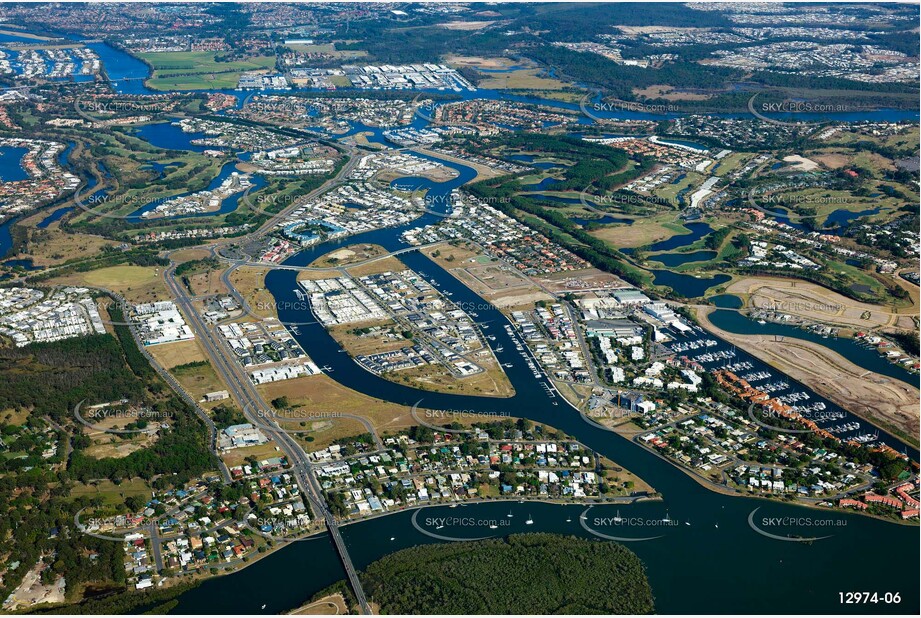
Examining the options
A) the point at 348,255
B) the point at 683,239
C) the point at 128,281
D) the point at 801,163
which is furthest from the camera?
the point at 801,163

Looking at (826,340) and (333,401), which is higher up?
(826,340)

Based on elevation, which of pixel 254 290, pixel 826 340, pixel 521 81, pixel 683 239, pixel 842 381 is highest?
pixel 521 81

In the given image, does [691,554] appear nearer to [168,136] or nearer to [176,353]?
[176,353]

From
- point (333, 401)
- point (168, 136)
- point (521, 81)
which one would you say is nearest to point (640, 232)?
point (333, 401)

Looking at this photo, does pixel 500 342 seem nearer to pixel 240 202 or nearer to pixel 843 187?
pixel 240 202

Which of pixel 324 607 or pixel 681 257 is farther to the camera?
pixel 681 257

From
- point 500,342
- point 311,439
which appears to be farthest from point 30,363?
point 500,342

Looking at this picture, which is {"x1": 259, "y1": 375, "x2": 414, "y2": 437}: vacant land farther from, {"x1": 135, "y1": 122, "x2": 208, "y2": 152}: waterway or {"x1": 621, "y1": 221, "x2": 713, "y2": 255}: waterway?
{"x1": 135, "y1": 122, "x2": 208, "y2": 152}: waterway
